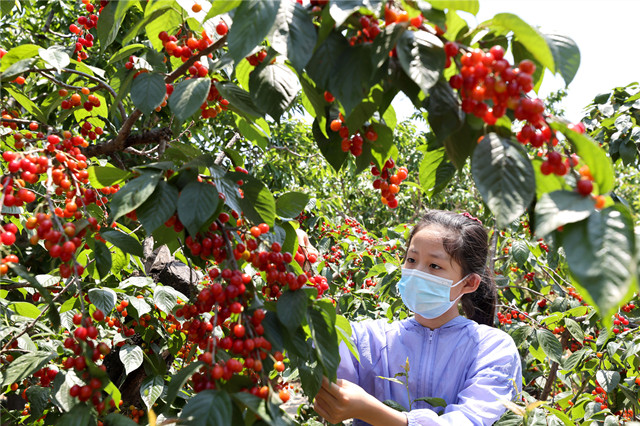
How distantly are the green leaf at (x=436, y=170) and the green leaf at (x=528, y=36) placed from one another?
36cm

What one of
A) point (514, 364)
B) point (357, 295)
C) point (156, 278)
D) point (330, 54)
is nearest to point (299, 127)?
point (357, 295)

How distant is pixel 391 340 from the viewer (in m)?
2.29

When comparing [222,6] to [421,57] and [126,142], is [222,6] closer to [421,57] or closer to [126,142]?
[421,57]

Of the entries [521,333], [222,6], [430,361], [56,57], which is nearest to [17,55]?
[56,57]

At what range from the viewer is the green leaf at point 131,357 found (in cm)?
198

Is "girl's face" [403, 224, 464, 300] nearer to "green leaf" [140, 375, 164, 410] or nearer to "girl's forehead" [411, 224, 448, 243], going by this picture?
"girl's forehead" [411, 224, 448, 243]

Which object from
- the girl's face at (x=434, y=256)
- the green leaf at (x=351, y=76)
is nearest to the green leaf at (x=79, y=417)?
the green leaf at (x=351, y=76)

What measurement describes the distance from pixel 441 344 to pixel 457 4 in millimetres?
1666

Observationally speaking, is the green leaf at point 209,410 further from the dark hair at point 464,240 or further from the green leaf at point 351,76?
the dark hair at point 464,240

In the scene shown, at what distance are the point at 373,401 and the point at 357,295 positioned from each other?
236 centimetres

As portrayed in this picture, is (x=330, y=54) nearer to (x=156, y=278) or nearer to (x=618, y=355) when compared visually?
(x=156, y=278)

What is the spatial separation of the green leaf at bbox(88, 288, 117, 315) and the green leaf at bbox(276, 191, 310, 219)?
2.50 ft

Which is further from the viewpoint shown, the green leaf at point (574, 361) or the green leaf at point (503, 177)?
the green leaf at point (574, 361)

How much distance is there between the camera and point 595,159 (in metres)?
0.84
